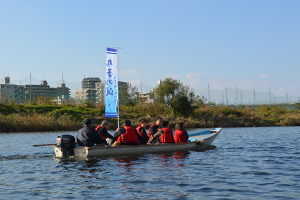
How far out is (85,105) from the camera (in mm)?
51250

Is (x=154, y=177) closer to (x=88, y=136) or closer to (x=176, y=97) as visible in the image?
(x=88, y=136)

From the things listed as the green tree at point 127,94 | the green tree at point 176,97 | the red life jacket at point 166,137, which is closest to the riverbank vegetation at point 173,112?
the green tree at point 176,97

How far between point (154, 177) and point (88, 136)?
4.81 meters

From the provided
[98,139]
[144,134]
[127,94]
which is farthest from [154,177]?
[127,94]

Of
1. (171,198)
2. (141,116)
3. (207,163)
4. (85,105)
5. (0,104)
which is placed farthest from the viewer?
(85,105)

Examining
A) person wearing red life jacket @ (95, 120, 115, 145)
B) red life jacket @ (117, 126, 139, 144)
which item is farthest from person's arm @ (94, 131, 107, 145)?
red life jacket @ (117, 126, 139, 144)

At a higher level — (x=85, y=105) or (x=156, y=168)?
(x=85, y=105)

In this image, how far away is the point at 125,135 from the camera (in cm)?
1570

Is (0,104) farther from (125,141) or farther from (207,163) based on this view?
(207,163)

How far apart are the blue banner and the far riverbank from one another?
63.2 ft

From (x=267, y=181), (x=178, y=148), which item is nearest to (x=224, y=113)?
(x=178, y=148)

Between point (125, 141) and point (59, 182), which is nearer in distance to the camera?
point (59, 182)

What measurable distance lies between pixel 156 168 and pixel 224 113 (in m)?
41.2

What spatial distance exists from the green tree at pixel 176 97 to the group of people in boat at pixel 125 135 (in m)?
32.5
